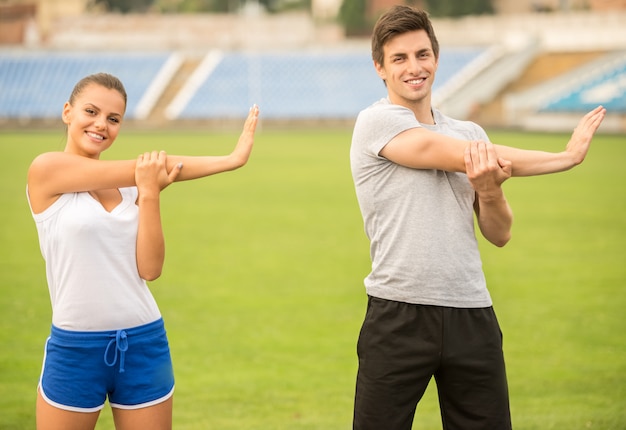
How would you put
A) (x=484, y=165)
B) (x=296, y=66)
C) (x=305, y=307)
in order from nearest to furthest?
(x=484, y=165) → (x=305, y=307) → (x=296, y=66)

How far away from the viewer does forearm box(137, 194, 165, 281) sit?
10.8 feet

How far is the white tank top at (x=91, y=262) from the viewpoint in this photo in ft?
10.6

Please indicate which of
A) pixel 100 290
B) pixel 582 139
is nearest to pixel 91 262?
pixel 100 290

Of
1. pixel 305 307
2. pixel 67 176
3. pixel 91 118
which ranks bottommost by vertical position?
pixel 305 307

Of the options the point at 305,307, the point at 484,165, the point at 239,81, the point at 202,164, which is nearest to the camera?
the point at 484,165

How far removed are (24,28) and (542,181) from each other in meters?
46.6

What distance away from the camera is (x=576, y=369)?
7008 mm

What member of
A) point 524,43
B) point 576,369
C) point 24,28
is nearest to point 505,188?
point 576,369

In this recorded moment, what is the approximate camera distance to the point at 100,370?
3.27 metres

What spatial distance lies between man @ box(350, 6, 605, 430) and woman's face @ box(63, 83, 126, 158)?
95 cm

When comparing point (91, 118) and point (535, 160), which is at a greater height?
point (91, 118)

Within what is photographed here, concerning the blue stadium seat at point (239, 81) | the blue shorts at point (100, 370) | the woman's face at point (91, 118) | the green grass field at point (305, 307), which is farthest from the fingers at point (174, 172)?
the blue stadium seat at point (239, 81)

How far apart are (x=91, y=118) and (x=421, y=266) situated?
52.2 inches

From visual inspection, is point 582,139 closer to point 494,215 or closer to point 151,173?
point 494,215
